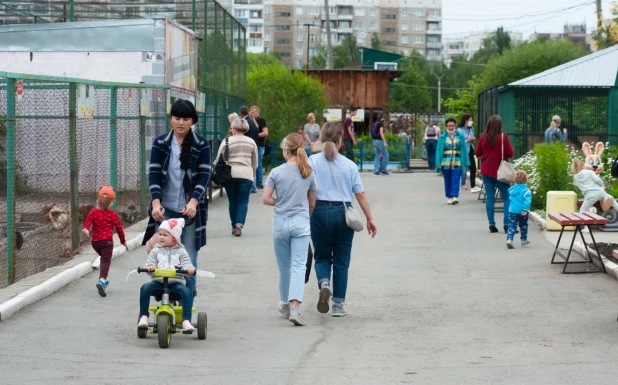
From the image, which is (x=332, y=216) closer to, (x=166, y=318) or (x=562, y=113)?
(x=166, y=318)

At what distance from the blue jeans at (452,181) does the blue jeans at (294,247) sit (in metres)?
12.7

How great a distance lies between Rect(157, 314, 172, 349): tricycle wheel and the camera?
27.4ft

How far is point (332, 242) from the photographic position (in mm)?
10188

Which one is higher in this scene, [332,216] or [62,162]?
[62,162]

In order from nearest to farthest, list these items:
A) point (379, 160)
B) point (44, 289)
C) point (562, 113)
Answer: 1. point (44, 289)
2. point (562, 113)
3. point (379, 160)

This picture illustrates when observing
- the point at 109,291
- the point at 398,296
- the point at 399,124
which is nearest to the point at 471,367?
the point at 398,296

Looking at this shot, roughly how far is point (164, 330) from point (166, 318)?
0.32ft

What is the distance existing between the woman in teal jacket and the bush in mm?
2185

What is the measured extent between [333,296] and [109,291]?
8.28 feet

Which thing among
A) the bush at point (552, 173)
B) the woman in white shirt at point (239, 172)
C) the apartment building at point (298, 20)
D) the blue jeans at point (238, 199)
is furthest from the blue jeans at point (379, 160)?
the apartment building at point (298, 20)

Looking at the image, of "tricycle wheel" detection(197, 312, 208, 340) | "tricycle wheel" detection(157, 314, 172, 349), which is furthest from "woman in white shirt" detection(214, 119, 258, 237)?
"tricycle wheel" detection(157, 314, 172, 349)

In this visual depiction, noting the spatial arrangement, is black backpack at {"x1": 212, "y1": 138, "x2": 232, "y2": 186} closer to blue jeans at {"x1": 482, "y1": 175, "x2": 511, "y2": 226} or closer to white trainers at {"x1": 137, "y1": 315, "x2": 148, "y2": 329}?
blue jeans at {"x1": 482, "y1": 175, "x2": 511, "y2": 226}

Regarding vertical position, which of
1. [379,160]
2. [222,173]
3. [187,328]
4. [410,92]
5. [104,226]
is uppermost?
[410,92]

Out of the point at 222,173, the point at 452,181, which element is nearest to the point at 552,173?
the point at 452,181
